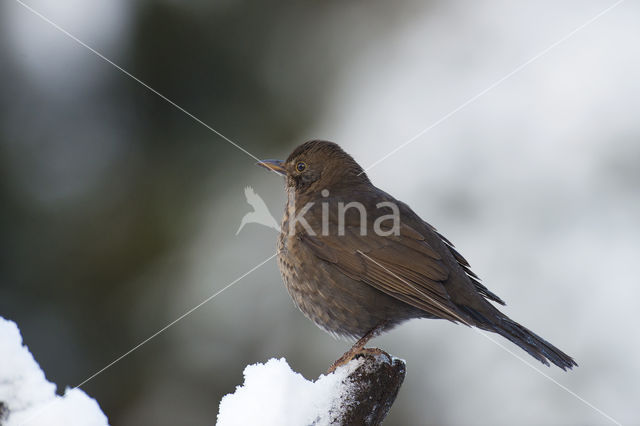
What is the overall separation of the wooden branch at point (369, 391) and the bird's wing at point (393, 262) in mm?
672

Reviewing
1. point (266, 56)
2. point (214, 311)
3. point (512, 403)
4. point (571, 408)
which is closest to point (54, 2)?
point (266, 56)

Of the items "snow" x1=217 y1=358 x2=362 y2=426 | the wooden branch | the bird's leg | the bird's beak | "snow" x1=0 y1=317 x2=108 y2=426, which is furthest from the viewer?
the bird's beak

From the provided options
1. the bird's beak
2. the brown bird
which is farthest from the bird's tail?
the bird's beak

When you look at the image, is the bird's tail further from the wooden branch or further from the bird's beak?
the bird's beak

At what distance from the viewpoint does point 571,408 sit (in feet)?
14.2

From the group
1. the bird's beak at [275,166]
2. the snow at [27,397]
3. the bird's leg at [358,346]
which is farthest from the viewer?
the bird's beak at [275,166]

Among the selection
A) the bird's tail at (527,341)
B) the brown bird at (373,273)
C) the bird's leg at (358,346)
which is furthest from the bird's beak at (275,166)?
the bird's tail at (527,341)

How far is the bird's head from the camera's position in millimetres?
3529

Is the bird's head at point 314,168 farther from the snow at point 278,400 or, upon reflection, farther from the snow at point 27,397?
the snow at point 27,397

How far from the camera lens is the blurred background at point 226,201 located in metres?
4.34

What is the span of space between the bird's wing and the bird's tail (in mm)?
173

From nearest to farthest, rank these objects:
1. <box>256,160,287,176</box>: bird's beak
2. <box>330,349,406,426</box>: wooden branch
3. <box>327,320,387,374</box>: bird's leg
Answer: <box>330,349,406,426</box>: wooden branch < <box>327,320,387,374</box>: bird's leg < <box>256,160,287,176</box>: bird's beak

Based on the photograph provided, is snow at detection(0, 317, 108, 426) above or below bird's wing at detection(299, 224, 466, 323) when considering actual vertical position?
below

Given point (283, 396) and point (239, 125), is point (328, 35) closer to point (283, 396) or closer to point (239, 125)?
point (239, 125)
